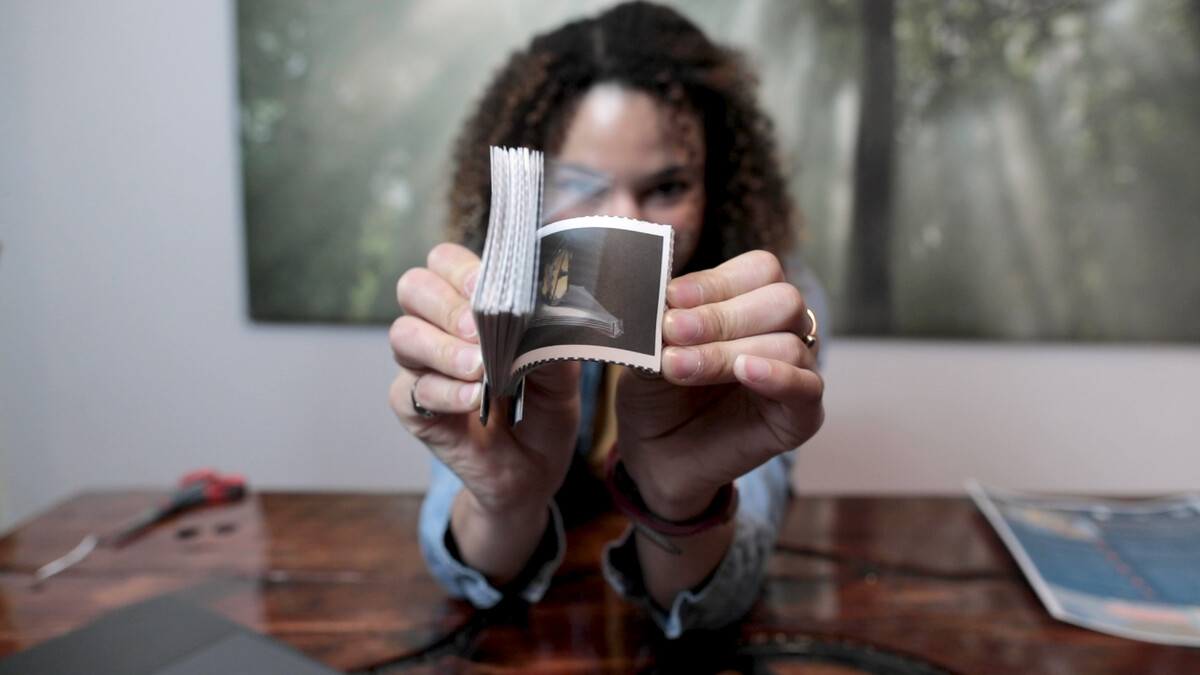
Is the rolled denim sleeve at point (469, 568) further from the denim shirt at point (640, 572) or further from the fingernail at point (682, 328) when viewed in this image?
the fingernail at point (682, 328)

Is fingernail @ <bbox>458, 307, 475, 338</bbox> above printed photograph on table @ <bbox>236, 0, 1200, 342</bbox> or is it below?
below

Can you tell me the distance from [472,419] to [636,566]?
0.76 feet

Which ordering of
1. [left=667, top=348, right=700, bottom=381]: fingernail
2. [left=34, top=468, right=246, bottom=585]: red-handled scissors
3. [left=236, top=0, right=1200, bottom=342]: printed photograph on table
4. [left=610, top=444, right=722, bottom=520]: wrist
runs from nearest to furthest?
[left=667, top=348, right=700, bottom=381]: fingernail
[left=610, top=444, right=722, bottom=520]: wrist
[left=34, top=468, right=246, bottom=585]: red-handled scissors
[left=236, top=0, right=1200, bottom=342]: printed photograph on table

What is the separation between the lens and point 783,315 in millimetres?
417

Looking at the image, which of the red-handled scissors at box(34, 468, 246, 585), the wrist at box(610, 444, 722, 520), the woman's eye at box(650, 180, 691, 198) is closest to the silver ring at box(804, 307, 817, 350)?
the wrist at box(610, 444, 722, 520)

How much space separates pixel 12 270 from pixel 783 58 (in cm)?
171

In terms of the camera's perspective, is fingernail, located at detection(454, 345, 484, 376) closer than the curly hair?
Yes

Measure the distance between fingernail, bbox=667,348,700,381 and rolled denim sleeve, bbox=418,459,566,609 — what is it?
1.11 ft

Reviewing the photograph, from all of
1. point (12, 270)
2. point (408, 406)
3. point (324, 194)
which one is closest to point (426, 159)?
point (324, 194)

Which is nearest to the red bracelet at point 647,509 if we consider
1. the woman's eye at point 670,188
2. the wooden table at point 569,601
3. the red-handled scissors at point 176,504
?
the wooden table at point 569,601

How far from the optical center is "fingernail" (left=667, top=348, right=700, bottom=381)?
0.39 meters

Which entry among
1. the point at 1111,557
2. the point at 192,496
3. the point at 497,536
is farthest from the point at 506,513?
the point at 1111,557

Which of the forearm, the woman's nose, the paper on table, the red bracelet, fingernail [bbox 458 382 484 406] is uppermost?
the woman's nose

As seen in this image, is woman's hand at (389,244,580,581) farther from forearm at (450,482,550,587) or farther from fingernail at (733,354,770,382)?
fingernail at (733,354,770,382)
